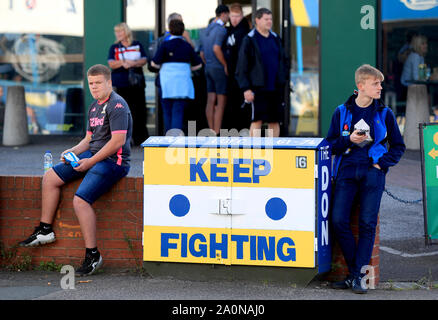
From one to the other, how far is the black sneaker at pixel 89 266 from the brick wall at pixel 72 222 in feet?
0.77

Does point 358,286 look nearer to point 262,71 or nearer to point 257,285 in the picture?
point 257,285

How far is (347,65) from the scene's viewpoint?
1355cm

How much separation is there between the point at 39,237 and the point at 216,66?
596 cm

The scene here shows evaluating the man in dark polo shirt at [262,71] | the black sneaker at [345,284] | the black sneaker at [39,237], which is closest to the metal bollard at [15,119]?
the man in dark polo shirt at [262,71]

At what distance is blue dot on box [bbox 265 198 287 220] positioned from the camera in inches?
243

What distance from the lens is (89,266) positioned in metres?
6.62

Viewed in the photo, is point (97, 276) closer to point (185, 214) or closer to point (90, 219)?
point (90, 219)

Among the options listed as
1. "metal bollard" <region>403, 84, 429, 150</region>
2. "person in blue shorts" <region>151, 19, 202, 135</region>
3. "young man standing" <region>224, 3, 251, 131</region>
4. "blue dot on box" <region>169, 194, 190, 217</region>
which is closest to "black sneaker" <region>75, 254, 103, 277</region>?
"blue dot on box" <region>169, 194, 190, 217</region>

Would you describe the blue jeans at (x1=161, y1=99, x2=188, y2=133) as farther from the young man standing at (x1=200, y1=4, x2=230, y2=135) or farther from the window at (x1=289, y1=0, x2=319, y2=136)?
the window at (x1=289, y1=0, x2=319, y2=136)

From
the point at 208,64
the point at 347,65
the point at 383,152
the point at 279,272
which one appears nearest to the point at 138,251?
the point at 279,272

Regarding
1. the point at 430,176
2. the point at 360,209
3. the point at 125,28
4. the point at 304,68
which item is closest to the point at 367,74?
the point at 360,209

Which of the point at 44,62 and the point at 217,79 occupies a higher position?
the point at 44,62

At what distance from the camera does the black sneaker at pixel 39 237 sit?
6.86 meters

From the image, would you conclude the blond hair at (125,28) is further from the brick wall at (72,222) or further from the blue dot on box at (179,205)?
the blue dot on box at (179,205)
